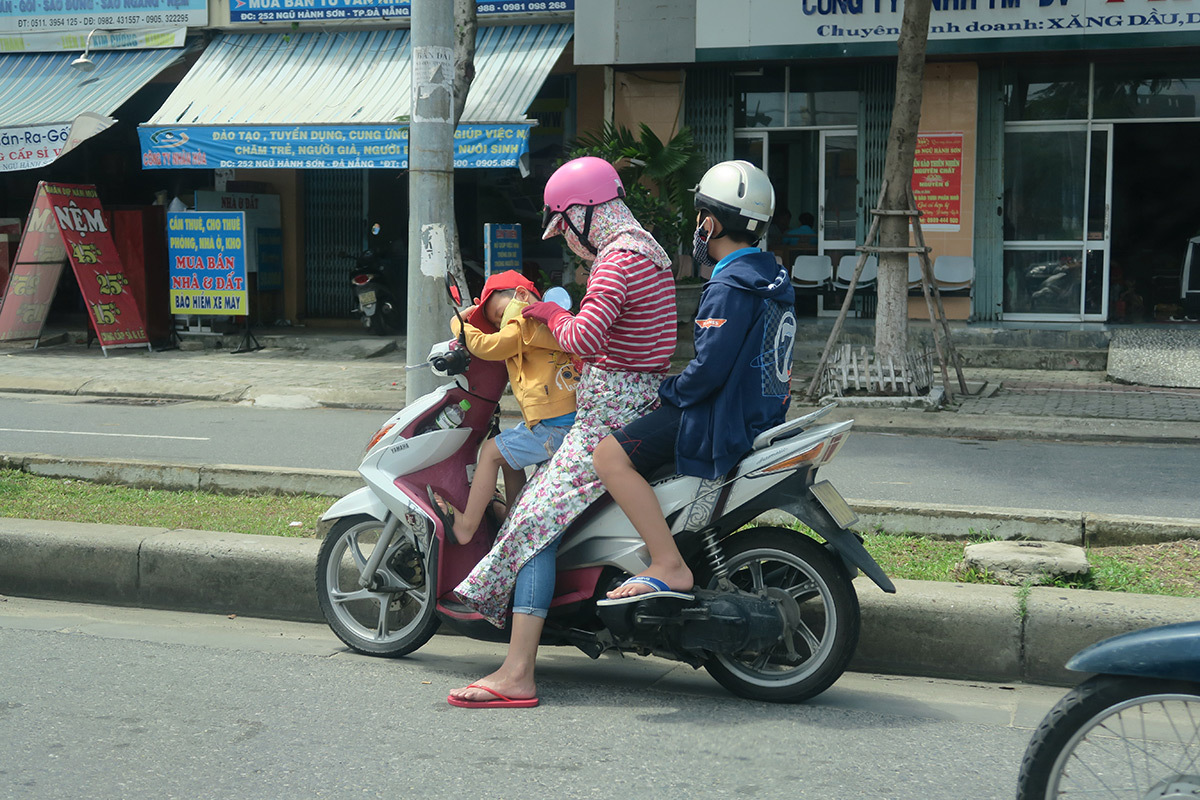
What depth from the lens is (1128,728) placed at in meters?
2.58

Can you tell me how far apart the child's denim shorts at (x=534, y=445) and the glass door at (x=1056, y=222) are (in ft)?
40.2

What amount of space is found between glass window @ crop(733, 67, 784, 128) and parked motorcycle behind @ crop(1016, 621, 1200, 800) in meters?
13.8

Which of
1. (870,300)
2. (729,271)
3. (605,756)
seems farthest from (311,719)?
(870,300)

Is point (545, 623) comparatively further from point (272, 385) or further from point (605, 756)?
point (272, 385)

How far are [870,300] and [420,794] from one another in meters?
13.2

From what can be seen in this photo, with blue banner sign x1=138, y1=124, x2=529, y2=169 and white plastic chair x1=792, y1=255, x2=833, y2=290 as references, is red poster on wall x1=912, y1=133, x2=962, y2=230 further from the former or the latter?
blue banner sign x1=138, y1=124, x2=529, y2=169

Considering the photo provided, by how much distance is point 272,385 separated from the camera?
1270cm

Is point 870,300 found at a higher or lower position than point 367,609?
higher

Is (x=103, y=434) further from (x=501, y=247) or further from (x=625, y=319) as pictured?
(x=625, y=319)

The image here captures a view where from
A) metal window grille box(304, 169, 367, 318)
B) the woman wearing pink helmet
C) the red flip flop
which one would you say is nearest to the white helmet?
the woman wearing pink helmet

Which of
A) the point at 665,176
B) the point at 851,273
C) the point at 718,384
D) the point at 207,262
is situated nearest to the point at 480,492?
the point at 718,384

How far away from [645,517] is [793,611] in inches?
23.4

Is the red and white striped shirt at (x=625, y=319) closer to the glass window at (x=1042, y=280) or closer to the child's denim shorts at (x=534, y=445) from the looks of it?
the child's denim shorts at (x=534, y=445)

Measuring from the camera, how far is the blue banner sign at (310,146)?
14.1 m
